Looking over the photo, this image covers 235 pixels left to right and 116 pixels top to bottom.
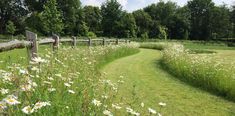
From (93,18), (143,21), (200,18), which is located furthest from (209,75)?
(200,18)

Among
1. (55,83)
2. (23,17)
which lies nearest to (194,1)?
(23,17)

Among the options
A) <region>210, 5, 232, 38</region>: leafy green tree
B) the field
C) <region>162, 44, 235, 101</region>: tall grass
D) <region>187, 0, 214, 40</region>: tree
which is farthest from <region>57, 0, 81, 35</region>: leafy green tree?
<region>162, 44, 235, 101</region>: tall grass

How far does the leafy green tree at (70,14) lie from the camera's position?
212 feet

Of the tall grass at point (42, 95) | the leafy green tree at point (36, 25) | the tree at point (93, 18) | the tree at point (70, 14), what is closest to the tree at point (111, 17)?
the tree at point (93, 18)

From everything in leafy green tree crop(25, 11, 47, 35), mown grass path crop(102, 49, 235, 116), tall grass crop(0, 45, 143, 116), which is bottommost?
mown grass path crop(102, 49, 235, 116)

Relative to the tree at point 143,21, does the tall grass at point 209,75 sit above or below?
below

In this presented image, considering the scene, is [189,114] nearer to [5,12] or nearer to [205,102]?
[205,102]

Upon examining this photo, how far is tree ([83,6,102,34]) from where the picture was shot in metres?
71.9

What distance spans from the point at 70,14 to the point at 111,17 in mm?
8637

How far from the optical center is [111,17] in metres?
68.4

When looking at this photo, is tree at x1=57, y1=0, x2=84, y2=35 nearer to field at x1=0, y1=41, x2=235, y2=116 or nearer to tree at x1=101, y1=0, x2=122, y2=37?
tree at x1=101, y1=0, x2=122, y2=37

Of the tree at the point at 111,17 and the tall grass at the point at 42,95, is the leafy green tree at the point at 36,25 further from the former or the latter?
the tall grass at the point at 42,95

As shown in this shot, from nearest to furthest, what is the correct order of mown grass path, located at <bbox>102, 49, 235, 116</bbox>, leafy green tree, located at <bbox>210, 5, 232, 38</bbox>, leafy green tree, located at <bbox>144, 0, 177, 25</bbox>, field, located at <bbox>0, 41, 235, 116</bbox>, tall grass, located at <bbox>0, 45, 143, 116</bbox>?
tall grass, located at <bbox>0, 45, 143, 116</bbox>
field, located at <bbox>0, 41, 235, 116</bbox>
mown grass path, located at <bbox>102, 49, 235, 116</bbox>
leafy green tree, located at <bbox>210, 5, 232, 38</bbox>
leafy green tree, located at <bbox>144, 0, 177, 25</bbox>

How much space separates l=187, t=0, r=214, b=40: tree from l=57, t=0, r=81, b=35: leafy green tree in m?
30.9
